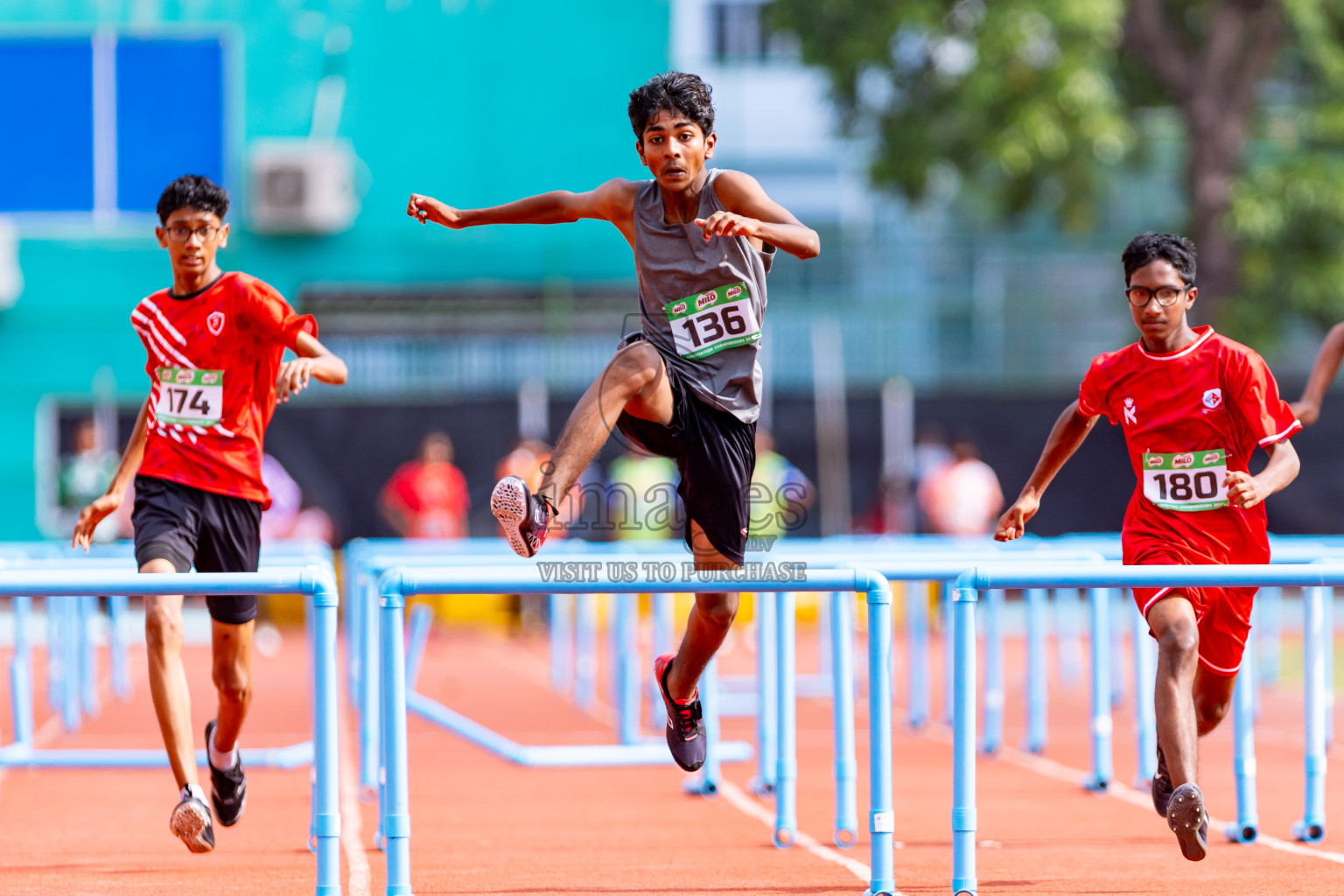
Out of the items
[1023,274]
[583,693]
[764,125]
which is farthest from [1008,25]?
[583,693]

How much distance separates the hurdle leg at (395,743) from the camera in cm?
443

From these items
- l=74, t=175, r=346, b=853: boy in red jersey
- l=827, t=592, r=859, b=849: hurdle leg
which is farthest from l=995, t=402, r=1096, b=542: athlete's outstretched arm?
l=74, t=175, r=346, b=853: boy in red jersey

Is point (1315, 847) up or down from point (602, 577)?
down

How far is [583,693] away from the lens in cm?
1090

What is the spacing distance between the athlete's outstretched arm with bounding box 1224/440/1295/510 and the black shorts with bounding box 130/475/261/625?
3.08 meters

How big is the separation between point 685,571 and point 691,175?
1166 mm

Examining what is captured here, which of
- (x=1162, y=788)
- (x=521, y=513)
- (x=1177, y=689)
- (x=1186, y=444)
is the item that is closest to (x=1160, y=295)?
(x=1186, y=444)

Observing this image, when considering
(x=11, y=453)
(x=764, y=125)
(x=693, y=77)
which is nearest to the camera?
(x=693, y=77)

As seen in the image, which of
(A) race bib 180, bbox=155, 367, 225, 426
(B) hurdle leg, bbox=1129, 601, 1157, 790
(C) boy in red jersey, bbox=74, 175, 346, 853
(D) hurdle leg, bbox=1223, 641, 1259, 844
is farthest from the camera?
(B) hurdle leg, bbox=1129, 601, 1157, 790

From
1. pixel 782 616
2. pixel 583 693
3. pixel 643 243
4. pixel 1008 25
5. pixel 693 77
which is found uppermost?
pixel 1008 25

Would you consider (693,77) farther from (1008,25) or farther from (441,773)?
(1008,25)

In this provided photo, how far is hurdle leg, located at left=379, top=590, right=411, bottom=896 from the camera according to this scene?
174 inches

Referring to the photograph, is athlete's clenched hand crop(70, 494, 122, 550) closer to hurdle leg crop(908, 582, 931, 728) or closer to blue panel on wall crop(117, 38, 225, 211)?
hurdle leg crop(908, 582, 931, 728)

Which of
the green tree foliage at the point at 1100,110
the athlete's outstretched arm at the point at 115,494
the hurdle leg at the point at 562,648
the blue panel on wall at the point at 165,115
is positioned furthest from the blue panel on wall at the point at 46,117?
the athlete's outstretched arm at the point at 115,494
